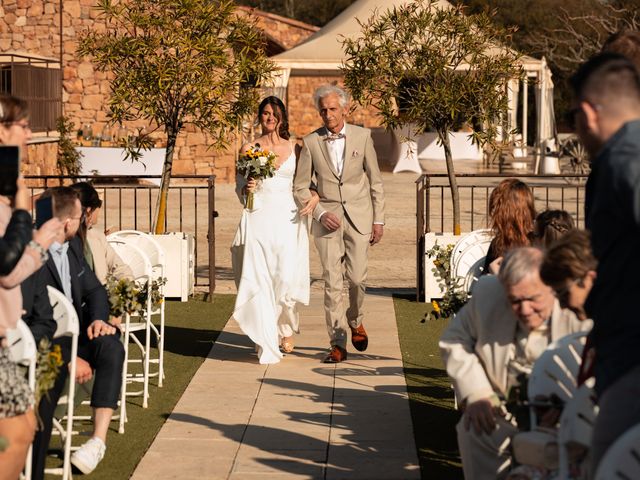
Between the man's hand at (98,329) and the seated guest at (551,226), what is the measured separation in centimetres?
223

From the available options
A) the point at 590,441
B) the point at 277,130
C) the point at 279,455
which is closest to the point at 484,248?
the point at 277,130

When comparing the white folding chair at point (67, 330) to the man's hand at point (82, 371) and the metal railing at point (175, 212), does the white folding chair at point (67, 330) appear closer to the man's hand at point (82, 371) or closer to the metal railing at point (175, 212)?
the man's hand at point (82, 371)

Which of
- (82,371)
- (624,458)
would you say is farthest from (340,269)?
(624,458)

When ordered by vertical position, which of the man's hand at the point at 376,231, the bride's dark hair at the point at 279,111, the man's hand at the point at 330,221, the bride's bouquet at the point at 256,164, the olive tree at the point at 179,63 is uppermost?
the olive tree at the point at 179,63

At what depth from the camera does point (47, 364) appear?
16.6 feet

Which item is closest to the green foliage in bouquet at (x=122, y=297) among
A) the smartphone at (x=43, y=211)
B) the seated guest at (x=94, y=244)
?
the seated guest at (x=94, y=244)

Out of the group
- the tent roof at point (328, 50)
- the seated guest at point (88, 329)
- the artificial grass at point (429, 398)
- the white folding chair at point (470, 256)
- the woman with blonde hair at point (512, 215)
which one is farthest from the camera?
the tent roof at point (328, 50)

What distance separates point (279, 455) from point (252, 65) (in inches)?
245

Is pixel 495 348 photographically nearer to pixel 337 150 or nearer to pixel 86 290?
pixel 86 290

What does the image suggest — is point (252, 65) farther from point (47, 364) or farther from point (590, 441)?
point (590, 441)

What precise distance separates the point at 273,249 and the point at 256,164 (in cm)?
65

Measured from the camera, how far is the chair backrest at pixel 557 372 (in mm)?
4543

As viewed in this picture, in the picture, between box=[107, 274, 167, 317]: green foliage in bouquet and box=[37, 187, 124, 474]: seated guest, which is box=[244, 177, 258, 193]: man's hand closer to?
box=[107, 274, 167, 317]: green foliage in bouquet

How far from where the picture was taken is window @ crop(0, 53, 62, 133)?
957 inches
